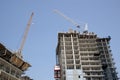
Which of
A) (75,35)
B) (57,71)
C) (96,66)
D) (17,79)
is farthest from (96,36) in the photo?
(17,79)

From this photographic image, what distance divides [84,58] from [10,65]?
91.6 meters

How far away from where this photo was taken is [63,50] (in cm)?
17888

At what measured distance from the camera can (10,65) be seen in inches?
3826

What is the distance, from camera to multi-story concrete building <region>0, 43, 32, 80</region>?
8993 cm

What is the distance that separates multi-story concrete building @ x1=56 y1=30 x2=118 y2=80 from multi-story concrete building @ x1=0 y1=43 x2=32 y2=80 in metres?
62.7

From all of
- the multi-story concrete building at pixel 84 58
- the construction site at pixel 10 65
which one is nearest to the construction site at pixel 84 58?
the multi-story concrete building at pixel 84 58

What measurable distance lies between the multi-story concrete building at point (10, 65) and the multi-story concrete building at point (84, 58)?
6269 centimetres

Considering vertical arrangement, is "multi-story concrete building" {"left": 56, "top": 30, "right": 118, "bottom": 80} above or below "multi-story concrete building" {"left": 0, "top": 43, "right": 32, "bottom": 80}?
above

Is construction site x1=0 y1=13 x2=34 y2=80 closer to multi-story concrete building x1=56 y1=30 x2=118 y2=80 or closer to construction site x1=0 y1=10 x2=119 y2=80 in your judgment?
construction site x1=0 y1=10 x2=119 y2=80

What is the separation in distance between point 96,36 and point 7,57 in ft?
378

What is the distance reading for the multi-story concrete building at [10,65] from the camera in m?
89.9

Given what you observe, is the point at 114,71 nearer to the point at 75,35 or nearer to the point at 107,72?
the point at 107,72

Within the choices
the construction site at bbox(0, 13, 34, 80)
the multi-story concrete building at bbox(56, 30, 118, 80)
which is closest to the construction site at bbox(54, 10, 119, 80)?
the multi-story concrete building at bbox(56, 30, 118, 80)

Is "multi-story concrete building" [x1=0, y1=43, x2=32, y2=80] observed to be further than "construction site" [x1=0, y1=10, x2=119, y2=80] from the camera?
No
